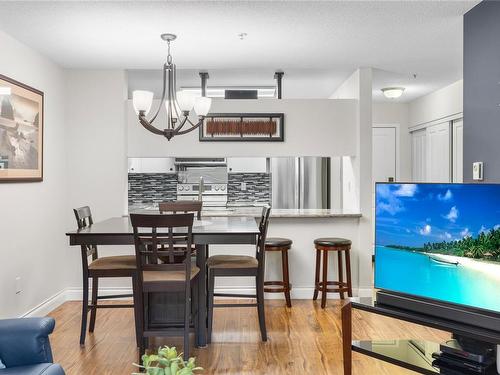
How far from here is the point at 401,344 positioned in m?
2.76

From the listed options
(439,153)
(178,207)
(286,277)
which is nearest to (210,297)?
(178,207)

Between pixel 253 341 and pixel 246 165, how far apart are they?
368 centimetres

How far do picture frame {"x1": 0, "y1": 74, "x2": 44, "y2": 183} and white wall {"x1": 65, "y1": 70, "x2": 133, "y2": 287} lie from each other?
2.22ft

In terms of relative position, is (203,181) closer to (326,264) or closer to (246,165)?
(246,165)

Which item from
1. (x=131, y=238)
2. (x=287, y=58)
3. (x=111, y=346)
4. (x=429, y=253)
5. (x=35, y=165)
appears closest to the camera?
(x=429, y=253)

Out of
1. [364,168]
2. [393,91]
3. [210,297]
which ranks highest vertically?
[393,91]

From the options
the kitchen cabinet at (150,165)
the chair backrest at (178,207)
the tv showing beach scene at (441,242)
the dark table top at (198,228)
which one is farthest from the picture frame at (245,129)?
the tv showing beach scene at (441,242)

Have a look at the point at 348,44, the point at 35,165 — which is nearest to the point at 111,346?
the point at 35,165

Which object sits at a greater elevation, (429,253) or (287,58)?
(287,58)

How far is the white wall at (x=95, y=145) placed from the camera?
16.8ft

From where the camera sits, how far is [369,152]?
513 cm

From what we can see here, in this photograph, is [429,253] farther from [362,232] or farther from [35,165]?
[35,165]

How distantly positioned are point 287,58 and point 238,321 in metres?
2.49

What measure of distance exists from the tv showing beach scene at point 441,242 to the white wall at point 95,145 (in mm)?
3211
